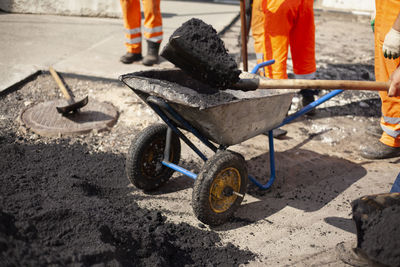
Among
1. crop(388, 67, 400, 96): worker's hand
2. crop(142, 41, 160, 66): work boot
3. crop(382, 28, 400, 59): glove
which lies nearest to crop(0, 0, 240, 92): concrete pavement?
crop(142, 41, 160, 66): work boot

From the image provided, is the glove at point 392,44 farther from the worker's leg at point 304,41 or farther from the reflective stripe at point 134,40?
the reflective stripe at point 134,40

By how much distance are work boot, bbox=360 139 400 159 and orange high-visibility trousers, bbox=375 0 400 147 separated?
0.14 ft

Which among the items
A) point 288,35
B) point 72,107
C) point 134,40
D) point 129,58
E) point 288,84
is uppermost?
point 288,35

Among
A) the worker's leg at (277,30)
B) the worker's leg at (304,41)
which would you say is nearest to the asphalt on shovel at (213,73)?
the worker's leg at (277,30)

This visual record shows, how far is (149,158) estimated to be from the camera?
283cm

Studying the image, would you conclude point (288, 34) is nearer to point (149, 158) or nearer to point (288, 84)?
point (288, 84)

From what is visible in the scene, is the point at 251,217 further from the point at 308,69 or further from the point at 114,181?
the point at 308,69

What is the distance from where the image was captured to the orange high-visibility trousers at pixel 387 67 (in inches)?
123

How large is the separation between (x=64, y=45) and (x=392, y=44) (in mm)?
4816

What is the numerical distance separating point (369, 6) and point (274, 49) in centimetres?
736

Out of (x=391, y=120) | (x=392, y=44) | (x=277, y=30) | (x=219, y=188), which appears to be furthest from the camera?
(x=277, y=30)

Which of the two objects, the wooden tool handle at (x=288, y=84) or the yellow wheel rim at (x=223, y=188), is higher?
the wooden tool handle at (x=288, y=84)

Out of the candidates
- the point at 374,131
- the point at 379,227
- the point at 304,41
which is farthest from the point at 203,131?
the point at 374,131

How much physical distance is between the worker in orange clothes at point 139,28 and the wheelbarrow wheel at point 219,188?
128 inches
